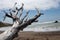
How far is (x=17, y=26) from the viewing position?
25.2 ft

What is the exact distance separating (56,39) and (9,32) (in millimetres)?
7363

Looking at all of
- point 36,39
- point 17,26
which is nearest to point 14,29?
point 17,26

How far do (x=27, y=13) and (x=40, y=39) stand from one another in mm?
6705

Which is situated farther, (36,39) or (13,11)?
(36,39)

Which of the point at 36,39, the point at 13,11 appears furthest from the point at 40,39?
the point at 13,11

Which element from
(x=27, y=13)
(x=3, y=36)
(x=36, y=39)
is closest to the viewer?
(x=3, y=36)

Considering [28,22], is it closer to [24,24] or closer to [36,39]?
[24,24]

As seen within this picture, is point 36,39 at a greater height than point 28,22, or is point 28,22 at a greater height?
point 28,22

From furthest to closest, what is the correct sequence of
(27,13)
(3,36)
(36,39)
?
1. (36,39)
2. (27,13)
3. (3,36)

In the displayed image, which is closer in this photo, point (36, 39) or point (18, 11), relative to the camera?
point (18, 11)

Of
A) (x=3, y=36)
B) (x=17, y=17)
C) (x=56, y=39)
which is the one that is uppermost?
(x=17, y=17)

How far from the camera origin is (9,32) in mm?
7520

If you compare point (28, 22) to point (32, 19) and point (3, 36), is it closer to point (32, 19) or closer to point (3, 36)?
point (32, 19)

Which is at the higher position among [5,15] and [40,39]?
[5,15]
